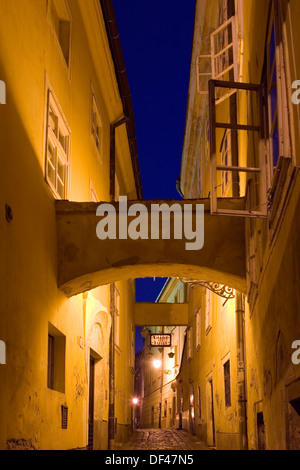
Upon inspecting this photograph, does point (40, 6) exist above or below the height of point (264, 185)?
above

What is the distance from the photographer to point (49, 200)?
9.77 metres

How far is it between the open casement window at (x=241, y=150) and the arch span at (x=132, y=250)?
488 millimetres

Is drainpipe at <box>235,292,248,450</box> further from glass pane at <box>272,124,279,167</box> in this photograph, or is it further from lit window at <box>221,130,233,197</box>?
glass pane at <box>272,124,279,167</box>

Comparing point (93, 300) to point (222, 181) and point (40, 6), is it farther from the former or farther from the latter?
point (40, 6)

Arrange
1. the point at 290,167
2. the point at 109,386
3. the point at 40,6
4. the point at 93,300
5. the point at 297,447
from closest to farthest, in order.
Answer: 1. the point at 290,167
2. the point at 297,447
3. the point at 40,6
4. the point at 93,300
5. the point at 109,386

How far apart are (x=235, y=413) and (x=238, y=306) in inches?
85.0

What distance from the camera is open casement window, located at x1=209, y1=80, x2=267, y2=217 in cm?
703

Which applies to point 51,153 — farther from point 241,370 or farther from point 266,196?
point 241,370

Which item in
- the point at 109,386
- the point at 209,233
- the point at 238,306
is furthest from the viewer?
the point at 109,386

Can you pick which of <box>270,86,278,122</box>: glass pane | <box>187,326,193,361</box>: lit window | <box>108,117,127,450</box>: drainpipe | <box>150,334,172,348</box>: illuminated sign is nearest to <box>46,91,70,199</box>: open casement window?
<box>270,86,278,122</box>: glass pane

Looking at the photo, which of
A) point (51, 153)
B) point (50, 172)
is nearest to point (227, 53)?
point (51, 153)

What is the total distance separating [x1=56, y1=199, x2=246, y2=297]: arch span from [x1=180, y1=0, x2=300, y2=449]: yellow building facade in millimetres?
430
